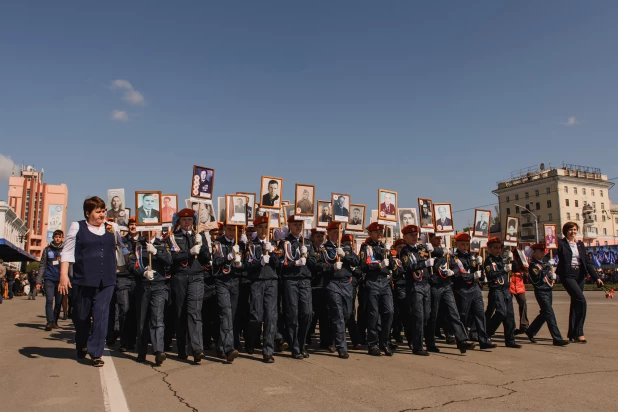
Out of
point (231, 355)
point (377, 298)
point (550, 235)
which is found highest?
point (550, 235)

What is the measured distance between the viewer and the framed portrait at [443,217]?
11.0m

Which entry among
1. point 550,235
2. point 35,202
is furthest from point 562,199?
point 35,202

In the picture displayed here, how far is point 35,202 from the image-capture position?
418 ft

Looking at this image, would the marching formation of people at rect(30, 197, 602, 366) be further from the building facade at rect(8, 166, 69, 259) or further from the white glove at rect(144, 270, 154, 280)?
the building facade at rect(8, 166, 69, 259)

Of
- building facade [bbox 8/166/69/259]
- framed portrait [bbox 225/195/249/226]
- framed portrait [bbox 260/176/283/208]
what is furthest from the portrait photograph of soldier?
building facade [bbox 8/166/69/259]

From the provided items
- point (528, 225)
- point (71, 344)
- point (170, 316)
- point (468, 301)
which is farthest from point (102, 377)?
point (528, 225)

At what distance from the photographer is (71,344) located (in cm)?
897

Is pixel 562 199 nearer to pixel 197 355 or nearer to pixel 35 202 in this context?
pixel 197 355

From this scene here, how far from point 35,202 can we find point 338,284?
138m

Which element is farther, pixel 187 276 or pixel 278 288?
pixel 278 288

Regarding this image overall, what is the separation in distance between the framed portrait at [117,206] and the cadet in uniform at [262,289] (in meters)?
4.45

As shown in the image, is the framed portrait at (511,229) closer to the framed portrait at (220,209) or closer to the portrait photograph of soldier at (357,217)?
the portrait photograph of soldier at (357,217)

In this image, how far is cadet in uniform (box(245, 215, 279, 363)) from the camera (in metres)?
7.52

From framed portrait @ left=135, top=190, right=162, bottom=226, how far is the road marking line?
3.26 metres
